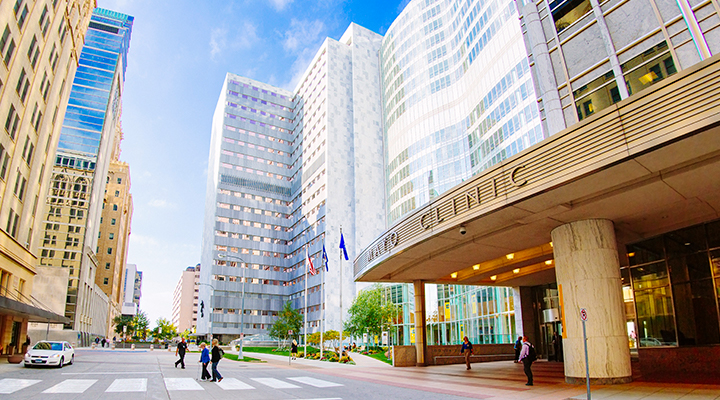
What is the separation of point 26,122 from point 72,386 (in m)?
29.7

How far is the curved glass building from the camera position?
1927 inches

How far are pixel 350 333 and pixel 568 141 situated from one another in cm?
5549

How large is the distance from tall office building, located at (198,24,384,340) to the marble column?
216ft

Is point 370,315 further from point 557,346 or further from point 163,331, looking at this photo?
point 163,331

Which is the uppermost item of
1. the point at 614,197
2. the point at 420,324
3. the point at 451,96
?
the point at 451,96

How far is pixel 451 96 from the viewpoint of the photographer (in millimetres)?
63281

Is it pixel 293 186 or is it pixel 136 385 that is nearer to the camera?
pixel 136 385

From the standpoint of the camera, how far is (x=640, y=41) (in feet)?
59.8

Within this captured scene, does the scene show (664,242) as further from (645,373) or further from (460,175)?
(460,175)

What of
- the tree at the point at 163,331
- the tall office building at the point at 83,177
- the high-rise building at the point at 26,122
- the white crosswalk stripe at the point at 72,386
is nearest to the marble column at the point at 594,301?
the white crosswalk stripe at the point at 72,386

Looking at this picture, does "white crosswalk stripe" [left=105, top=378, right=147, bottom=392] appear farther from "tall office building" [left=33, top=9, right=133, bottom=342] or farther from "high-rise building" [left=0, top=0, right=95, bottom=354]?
"tall office building" [left=33, top=9, right=133, bottom=342]

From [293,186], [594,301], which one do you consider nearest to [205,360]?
[594,301]

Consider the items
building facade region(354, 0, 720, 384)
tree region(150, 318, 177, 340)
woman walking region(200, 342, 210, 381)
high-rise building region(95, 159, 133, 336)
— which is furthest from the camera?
tree region(150, 318, 177, 340)

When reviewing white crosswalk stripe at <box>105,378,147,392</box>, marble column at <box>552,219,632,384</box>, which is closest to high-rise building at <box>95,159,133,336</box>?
white crosswalk stripe at <box>105,378,147,392</box>
